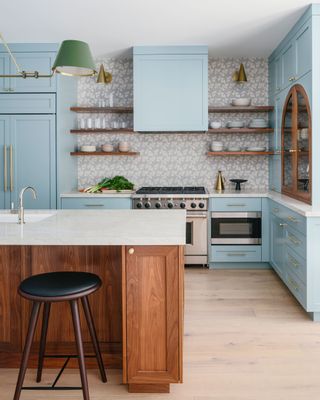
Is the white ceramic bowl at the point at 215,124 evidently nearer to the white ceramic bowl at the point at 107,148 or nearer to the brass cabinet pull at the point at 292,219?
the white ceramic bowl at the point at 107,148

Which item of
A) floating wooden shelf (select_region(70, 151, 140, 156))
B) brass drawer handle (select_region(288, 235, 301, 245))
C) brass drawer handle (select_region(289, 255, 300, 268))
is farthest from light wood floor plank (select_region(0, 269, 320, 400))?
floating wooden shelf (select_region(70, 151, 140, 156))

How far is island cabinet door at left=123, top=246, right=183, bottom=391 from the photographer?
8.08 feet

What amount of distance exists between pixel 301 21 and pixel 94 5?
1.88 meters

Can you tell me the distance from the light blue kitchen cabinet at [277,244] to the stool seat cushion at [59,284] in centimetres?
264

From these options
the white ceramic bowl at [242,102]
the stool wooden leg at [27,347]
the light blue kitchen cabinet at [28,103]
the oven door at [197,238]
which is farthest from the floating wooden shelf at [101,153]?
the stool wooden leg at [27,347]

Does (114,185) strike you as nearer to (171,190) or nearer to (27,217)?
(171,190)

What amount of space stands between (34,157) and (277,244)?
2.82 m

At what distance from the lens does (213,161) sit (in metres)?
6.09

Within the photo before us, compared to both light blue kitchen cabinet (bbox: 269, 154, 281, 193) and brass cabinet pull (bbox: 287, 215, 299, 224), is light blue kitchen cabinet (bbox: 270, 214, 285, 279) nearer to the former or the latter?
brass cabinet pull (bbox: 287, 215, 299, 224)

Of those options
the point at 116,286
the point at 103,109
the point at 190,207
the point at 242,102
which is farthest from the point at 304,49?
the point at 116,286

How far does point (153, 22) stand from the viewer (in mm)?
4527

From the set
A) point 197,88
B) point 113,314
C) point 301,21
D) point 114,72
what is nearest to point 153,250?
point 113,314

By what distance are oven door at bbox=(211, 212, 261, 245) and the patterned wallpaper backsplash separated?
76 centimetres

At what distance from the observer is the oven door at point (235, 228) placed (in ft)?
17.8
